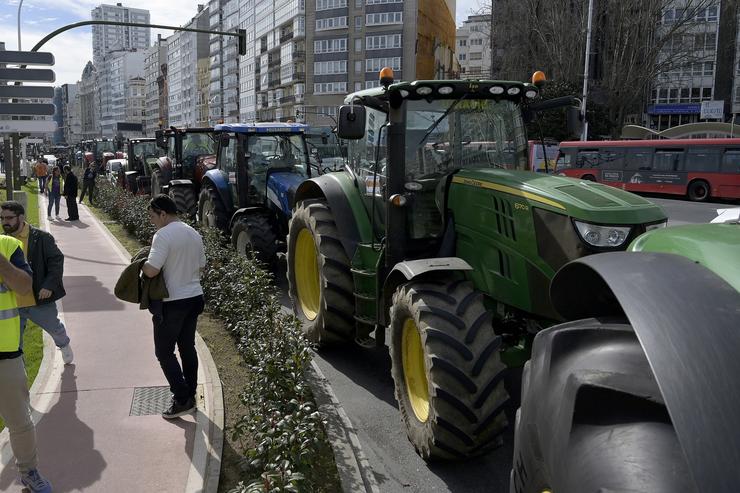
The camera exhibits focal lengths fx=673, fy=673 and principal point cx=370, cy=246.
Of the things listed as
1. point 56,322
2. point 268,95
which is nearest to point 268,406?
point 56,322

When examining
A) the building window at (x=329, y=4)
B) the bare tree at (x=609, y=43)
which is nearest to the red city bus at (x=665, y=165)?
the bare tree at (x=609, y=43)

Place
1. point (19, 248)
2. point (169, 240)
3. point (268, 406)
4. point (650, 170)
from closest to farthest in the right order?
point (19, 248) < point (268, 406) < point (169, 240) < point (650, 170)

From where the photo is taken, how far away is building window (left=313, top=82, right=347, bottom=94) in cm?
7906

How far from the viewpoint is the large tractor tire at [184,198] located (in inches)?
575

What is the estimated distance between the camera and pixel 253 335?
21.8 feet

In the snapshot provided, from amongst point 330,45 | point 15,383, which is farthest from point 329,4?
point 15,383

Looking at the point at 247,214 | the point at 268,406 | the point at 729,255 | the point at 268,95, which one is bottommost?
the point at 268,406

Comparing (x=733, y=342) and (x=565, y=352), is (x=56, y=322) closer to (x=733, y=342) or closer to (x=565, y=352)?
(x=565, y=352)

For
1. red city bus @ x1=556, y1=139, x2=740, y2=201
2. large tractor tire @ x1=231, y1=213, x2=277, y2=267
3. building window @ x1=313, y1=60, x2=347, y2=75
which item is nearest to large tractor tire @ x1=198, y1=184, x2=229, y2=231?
large tractor tire @ x1=231, y1=213, x2=277, y2=267

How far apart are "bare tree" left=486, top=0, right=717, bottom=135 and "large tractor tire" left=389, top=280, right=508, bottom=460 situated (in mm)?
43792

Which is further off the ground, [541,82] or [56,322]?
[541,82]

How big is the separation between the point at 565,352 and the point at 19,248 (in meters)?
3.66

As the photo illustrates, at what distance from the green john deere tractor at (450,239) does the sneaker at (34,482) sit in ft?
8.15

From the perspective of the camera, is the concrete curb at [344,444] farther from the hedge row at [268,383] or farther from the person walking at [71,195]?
the person walking at [71,195]
